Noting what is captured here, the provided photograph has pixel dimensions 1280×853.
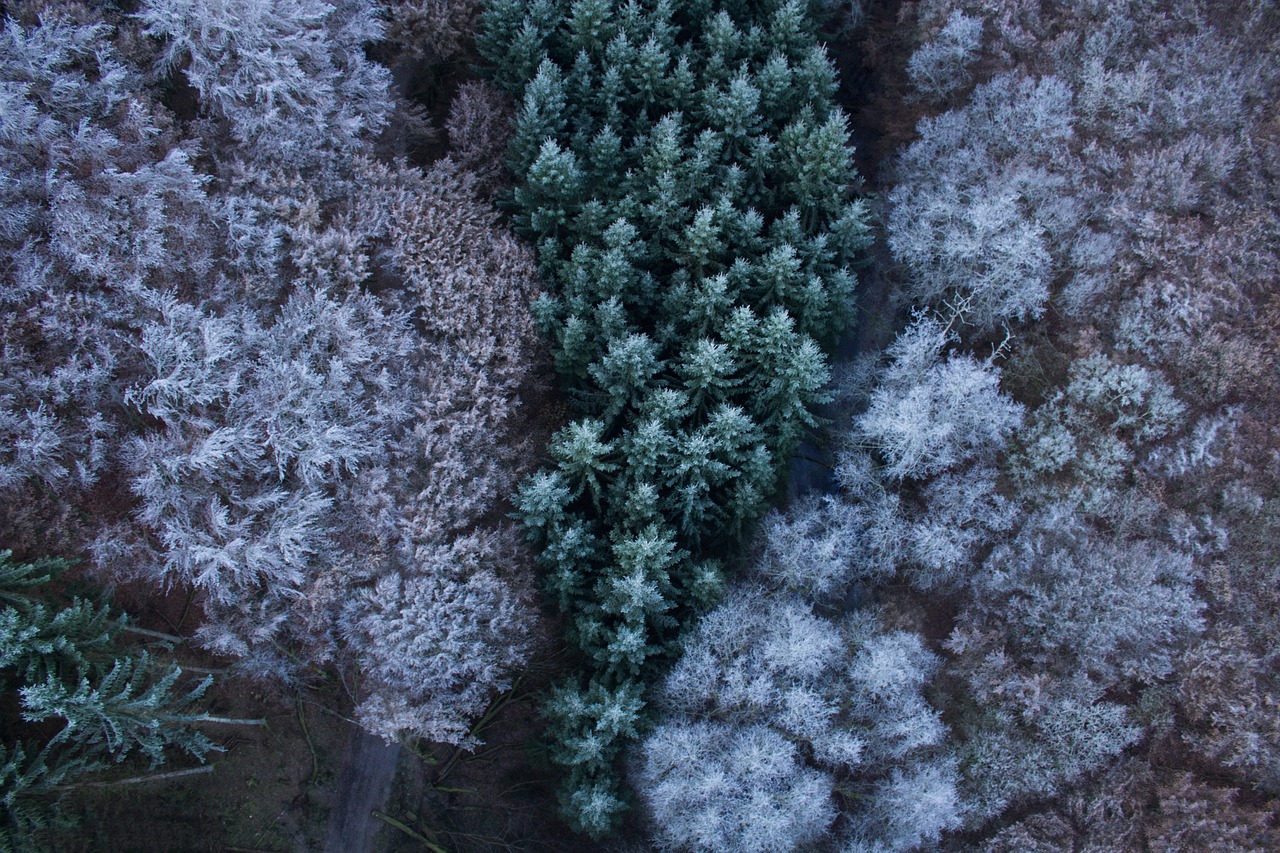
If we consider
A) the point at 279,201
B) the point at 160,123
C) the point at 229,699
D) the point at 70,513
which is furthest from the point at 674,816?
the point at 160,123

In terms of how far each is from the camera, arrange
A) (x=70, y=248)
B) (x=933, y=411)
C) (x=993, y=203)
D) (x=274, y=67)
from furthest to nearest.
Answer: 1. (x=993, y=203)
2. (x=933, y=411)
3. (x=274, y=67)
4. (x=70, y=248)

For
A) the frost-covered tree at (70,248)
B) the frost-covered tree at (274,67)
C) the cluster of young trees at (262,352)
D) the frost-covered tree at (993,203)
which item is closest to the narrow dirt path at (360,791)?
the cluster of young trees at (262,352)

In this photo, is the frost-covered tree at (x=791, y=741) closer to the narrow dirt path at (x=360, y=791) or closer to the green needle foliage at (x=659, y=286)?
the green needle foliage at (x=659, y=286)

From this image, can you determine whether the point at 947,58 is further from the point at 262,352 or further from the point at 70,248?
the point at 70,248

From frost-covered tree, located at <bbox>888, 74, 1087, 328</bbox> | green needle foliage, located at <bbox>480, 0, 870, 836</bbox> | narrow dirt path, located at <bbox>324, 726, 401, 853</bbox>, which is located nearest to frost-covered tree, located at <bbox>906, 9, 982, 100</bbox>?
frost-covered tree, located at <bbox>888, 74, 1087, 328</bbox>

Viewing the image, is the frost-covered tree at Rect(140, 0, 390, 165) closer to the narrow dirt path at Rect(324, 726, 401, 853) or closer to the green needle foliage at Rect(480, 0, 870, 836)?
the green needle foliage at Rect(480, 0, 870, 836)

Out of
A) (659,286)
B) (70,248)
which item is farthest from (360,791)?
(659,286)
